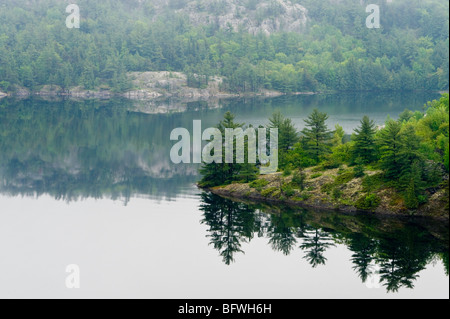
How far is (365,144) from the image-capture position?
254 feet

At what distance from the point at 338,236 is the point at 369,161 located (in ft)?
59.8

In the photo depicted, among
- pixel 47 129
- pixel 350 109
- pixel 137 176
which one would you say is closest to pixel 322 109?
pixel 350 109

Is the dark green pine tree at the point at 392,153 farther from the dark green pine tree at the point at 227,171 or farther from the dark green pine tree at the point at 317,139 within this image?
the dark green pine tree at the point at 227,171

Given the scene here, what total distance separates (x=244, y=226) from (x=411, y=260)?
65.7 ft

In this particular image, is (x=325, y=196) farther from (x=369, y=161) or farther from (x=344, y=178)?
(x=369, y=161)

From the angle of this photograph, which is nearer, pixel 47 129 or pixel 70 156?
pixel 70 156

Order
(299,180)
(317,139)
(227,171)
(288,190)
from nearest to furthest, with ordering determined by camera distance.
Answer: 1. (288,190)
2. (299,180)
3. (317,139)
4. (227,171)

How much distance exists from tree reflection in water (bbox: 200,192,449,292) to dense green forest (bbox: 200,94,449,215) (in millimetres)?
4590

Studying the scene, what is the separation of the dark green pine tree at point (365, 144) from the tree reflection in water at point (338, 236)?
35.5 ft

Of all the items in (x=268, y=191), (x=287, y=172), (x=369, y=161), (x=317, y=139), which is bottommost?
(x=268, y=191)

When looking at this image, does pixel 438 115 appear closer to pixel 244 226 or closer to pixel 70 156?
pixel 244 226

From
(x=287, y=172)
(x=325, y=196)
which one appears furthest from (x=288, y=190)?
(x=325, y=196)

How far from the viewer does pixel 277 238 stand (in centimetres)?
6341

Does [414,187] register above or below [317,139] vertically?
below
